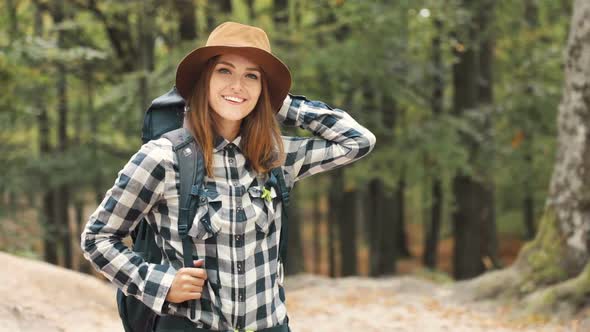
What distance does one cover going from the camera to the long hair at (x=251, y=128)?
2641 millimetres

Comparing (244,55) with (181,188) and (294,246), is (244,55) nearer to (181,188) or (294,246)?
(181,188)

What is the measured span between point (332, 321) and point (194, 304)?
5.60m

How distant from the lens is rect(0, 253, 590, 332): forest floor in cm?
568

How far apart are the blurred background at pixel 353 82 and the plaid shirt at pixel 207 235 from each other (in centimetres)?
718

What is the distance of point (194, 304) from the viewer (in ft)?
8.50

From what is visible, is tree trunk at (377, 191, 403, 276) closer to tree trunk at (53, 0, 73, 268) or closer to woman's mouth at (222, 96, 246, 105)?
tree trunk at (53, 0, 73, 268)

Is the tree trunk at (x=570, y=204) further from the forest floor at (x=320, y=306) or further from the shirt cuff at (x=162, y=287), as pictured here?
the shirt cuff at (x=162, y=287)

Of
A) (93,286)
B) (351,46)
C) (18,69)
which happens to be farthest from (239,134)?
(351,46)

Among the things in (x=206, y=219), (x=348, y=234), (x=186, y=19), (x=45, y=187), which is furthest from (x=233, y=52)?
(x=348, y=234)

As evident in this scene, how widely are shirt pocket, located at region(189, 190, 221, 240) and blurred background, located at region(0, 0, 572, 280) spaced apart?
732 cm

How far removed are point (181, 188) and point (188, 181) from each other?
36mm

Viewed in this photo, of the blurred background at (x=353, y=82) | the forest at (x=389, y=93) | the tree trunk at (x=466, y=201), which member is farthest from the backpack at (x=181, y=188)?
the tree trunk at (x=466, y=201)

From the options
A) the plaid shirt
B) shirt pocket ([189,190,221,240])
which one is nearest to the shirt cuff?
the plaid shirt

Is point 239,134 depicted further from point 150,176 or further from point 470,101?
point 470,101
